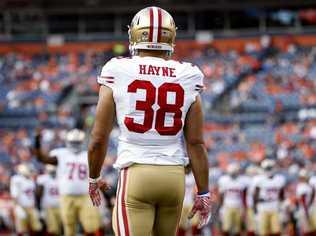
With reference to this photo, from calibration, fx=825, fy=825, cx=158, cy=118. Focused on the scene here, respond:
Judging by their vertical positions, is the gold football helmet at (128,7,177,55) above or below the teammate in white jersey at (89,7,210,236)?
above

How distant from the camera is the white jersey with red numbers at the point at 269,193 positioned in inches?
492

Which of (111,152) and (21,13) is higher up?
(21,13)

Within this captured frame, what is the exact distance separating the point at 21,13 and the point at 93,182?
78.9ft

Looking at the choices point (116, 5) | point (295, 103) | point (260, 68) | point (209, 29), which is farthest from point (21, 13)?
point (295, 103)

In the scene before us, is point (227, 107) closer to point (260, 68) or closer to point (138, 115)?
point (260, 68)

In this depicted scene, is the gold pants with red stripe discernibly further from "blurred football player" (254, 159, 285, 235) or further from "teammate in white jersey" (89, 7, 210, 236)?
"blurred football player" (254, 159, 285, 235)

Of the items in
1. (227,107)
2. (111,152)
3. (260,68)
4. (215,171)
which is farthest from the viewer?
(260,68)

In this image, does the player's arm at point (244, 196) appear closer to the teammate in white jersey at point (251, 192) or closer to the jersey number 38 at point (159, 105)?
the teammate in white jersey at point (251, 192)

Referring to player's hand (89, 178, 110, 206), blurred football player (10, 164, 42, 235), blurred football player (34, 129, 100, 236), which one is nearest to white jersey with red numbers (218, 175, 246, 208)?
blurred football player (10, 164, 42, 235)

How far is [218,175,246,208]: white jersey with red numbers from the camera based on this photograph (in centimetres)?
1420

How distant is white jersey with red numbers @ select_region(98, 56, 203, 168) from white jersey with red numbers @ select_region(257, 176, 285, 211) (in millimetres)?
8123

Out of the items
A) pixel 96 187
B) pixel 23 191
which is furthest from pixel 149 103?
pixel 23 191

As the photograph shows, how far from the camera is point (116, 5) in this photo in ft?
90.6

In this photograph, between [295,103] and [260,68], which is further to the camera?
[260,68]
